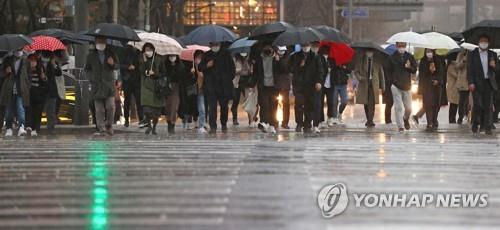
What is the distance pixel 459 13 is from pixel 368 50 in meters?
57.2

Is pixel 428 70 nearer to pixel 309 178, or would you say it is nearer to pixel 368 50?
pixel 368 50

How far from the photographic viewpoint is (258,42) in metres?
17.2

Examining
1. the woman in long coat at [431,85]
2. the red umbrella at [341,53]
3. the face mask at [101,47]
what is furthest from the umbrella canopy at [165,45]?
the woman in long coat at [431,85]

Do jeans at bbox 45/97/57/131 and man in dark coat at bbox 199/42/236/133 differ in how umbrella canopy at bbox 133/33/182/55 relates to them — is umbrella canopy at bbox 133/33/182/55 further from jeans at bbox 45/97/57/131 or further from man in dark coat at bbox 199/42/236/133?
jeans at bbox 45/97/57/131

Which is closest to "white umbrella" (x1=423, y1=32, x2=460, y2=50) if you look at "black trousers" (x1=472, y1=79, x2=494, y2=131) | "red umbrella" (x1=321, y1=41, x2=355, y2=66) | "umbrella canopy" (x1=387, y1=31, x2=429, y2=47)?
"umbrella canopy" (x1=387, y1=31, x2=429, y2=47)

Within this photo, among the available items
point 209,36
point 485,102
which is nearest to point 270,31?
point 209,36

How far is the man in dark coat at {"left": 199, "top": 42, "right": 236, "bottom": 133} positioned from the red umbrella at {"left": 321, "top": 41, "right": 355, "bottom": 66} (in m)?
2.94

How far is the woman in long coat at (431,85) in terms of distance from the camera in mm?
17094

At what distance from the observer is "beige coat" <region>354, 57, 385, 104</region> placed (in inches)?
734

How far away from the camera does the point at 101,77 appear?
51.7 feet

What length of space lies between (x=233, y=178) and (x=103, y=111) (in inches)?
264

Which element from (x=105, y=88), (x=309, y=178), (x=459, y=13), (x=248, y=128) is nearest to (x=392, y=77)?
(x=248, y=128)

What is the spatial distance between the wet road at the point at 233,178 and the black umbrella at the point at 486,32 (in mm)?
2397

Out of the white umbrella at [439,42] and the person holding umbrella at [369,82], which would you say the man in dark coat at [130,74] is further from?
the white umbrella at [439,42]
